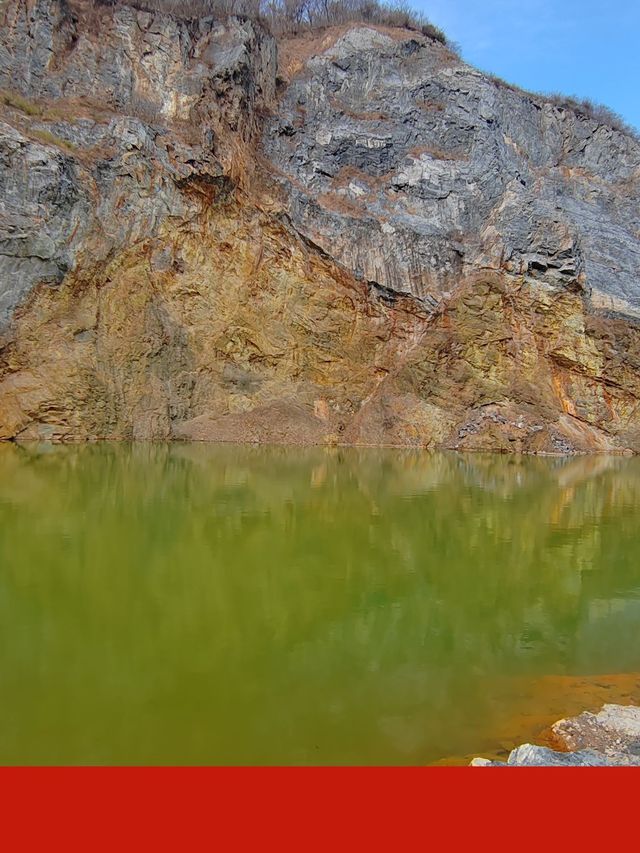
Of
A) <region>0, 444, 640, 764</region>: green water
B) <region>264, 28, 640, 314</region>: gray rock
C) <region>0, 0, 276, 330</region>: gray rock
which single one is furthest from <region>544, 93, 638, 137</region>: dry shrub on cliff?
<region>0, 444, 640, 764</region>: green water

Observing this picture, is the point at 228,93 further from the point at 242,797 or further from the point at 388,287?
the point at 242,797

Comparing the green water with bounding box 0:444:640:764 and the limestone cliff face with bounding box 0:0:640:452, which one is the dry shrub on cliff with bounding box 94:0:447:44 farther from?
the green water with bounding box 0:444:640:764

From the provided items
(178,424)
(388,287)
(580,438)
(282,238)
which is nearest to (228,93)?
(282,238)

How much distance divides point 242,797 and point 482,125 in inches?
1532

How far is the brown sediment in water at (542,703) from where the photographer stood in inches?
171

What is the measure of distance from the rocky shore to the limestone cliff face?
23.2 metres

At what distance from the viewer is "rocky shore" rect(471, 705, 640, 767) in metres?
3.63

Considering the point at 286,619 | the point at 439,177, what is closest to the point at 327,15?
the point at 439,177

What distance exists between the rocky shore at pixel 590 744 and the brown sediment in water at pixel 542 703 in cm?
11

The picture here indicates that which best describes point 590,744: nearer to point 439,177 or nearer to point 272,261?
point 272,261

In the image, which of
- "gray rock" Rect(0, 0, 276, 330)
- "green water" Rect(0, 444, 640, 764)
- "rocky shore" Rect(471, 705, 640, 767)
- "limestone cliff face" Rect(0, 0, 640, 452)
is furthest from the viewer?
"limestone cliff face" Rect(0, 0, 640, 452)

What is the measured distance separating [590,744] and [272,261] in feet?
93.3

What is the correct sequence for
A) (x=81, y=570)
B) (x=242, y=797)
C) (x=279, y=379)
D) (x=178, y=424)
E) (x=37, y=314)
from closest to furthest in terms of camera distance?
(x=242, y=797), (x=81, y=570), (x=37, y=314), (x=178, y=424), (x=279, y=379)

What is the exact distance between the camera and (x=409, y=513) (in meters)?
12.2
